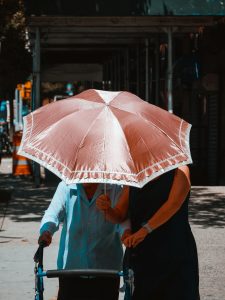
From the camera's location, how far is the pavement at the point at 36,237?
7.74 m

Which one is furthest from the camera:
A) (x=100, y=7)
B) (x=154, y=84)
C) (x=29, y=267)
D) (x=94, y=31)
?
(x=154, y=84)

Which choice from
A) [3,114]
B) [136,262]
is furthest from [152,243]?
[3,114]

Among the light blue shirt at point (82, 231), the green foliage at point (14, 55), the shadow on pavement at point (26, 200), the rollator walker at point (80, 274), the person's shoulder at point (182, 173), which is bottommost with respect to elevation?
the shadow on pavement at point (26, 200)

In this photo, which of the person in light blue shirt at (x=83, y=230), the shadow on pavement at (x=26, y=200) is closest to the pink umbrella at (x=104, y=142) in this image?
the person in light blue shirt at (x=83, y=230)

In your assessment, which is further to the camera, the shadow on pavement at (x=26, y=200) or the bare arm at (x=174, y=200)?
the shadow on pavement at (x=26, y=200)

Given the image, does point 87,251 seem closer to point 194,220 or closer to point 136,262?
point 136,262

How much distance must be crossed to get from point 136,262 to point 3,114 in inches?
1816

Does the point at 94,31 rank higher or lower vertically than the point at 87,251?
higher

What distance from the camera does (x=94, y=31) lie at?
19.6 metres

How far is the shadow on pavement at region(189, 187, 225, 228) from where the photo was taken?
12.3 meters

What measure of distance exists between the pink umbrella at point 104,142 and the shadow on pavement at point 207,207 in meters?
7.56

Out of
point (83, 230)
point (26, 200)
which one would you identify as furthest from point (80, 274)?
point (26, 200)

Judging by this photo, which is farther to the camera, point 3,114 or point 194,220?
point 3,114

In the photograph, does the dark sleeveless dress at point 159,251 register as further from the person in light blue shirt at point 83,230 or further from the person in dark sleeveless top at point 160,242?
the person in light blue shirt at point 83,230
